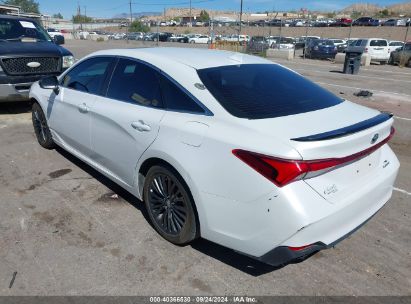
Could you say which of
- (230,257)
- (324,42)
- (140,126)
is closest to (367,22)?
(324,42)

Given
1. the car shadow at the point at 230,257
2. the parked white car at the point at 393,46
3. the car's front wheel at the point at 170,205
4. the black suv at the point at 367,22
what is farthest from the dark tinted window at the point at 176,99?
the black suv at the point at 367,22

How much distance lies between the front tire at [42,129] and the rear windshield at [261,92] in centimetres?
316

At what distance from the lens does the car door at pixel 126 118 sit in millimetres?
3220

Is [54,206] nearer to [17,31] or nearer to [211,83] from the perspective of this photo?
[211,83]

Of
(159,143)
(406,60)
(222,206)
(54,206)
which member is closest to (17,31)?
(54,206)

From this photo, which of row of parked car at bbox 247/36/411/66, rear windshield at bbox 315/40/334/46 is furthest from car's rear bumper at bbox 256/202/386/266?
rear windshield at bbox 315/40/334/46

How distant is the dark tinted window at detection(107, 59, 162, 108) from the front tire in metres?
2.03

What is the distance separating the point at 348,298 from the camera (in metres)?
2.68

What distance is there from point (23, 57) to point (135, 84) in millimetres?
4725

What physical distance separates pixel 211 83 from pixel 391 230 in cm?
225

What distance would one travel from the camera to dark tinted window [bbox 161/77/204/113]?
2.94 metres

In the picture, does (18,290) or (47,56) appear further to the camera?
(47,56)

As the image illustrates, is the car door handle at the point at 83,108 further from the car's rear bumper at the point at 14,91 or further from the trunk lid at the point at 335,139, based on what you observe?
the car's rear bumper at the point at 14,91

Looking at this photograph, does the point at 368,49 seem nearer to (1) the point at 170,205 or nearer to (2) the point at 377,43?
(2) the point at 377,43
